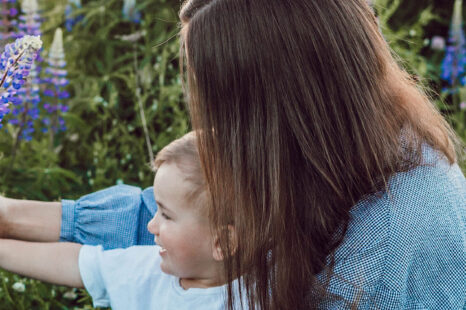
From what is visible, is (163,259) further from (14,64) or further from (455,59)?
(455,59)

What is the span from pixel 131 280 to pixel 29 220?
1.08 ft

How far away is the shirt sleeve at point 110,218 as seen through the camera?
6.21ft

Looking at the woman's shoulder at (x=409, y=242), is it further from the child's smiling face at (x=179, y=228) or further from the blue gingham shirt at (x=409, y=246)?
the child's smiling face at (x=179, y=228)

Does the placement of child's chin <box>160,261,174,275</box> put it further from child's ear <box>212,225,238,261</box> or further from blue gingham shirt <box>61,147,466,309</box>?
blue gingham shirt <box>61,147,466,309</box>

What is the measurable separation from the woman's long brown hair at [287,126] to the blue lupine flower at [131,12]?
5.39 feet

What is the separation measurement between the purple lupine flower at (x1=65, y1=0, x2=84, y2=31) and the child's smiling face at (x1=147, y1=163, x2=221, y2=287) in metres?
1.74

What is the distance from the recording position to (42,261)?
1.70 meters

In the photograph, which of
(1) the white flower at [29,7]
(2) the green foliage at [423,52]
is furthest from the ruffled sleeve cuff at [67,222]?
(2) the green foliage at [423,52]

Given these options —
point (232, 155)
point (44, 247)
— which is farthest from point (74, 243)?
point (232, 155)

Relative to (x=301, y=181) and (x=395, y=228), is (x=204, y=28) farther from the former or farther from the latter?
(x=395, y=228)

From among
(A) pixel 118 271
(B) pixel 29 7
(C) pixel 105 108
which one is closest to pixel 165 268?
(A) pixel 118 271

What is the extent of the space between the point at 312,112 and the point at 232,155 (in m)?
0.19

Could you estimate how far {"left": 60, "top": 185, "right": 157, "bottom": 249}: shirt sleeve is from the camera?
1894 millimetres

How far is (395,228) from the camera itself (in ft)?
4.84
